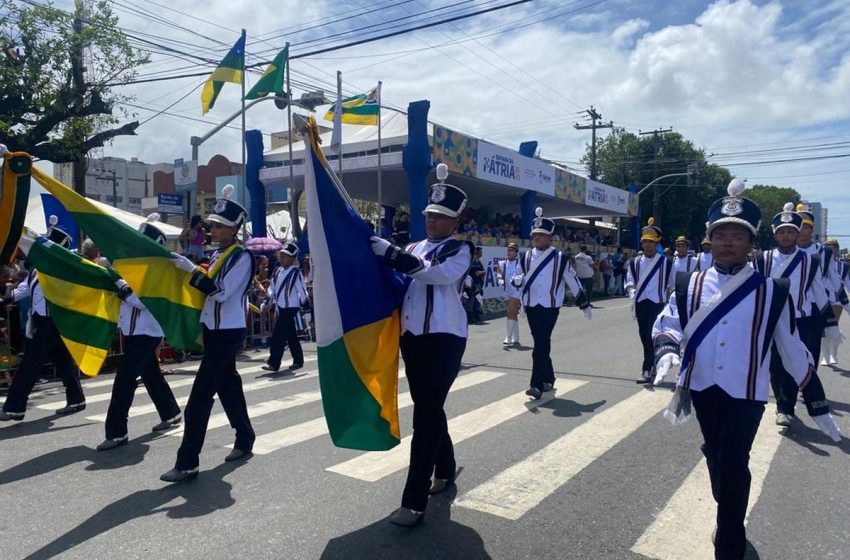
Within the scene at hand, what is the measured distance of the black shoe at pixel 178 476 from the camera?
503 centimetres

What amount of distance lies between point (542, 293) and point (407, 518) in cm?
445

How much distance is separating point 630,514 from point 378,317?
81.8 inches

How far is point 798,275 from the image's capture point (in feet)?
22.8

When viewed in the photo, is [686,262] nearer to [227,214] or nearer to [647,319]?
[647,319]

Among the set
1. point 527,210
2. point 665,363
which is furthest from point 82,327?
point 527,210

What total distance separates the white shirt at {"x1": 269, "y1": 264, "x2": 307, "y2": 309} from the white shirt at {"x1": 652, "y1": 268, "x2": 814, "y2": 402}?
784 cm

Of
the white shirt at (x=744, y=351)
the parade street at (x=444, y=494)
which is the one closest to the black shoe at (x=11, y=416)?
the parade street at (x=444, y=494)

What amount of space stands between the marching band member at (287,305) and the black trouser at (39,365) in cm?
318

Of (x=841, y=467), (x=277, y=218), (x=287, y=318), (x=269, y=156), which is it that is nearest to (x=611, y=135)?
(x=277, y=218)

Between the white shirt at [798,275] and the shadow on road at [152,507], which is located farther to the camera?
the white shirt at [798,275]

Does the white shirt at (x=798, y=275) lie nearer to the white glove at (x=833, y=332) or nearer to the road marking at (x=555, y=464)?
the road marking at (x=555, y=464)

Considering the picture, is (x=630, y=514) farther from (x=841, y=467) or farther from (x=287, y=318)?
(x=287, y=318)

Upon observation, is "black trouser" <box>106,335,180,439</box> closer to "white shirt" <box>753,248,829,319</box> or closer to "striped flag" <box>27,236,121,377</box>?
"striped flag" <box>27,236,121,377</box>

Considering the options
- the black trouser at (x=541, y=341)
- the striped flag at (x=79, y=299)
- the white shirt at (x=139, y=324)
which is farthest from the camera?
the black trouser at (x=541, y=341)
